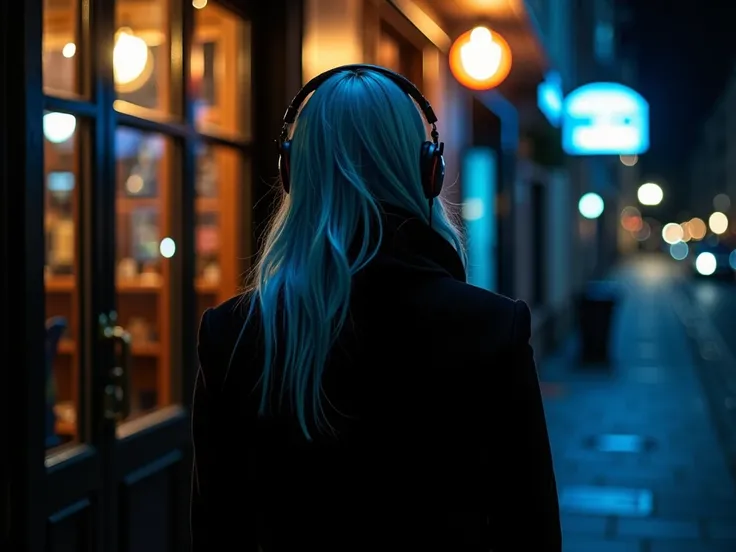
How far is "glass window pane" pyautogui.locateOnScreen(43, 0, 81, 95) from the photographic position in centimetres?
389

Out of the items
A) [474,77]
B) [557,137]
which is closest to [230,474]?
[474,77]

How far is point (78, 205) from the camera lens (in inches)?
153

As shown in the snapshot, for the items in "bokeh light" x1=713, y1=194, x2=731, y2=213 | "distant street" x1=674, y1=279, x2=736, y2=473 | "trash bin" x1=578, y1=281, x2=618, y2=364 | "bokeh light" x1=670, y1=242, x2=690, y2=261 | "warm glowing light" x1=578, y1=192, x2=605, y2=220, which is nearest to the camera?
"distant street" x1=674, y1=279, x2=736, y2=473

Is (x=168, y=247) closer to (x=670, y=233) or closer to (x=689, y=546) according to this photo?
(x=689, y=546)

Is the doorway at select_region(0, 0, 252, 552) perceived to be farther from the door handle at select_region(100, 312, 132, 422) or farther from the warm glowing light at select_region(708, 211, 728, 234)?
the warm glowing light at select_region(708, 211, 728, 234)

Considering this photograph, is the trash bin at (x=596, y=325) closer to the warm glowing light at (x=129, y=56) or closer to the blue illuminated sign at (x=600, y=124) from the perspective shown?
the blue illuminated sign at (x=600, y=124)

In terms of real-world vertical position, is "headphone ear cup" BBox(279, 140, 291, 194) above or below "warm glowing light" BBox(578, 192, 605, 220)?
below

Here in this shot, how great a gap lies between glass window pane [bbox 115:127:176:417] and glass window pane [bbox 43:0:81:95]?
2.24ft

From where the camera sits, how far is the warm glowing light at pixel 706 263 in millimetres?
50719

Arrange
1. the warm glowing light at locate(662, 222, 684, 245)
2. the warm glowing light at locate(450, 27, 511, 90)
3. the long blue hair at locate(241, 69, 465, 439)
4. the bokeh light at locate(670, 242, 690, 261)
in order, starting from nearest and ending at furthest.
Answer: the long blue hair at locate(241, 69, 465, 439), the warm glowing light at locate(450, 27, 511, 90), the bokeh light at locate(670, 242, 690, 261), the warm glowing light at locate(662, 222, 684, 245)

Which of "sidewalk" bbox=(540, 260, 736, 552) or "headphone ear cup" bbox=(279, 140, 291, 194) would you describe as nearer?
"headphone ear cup" bbox=(279, 140, 291, 194)

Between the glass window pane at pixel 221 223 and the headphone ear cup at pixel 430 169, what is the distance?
11.6 ft

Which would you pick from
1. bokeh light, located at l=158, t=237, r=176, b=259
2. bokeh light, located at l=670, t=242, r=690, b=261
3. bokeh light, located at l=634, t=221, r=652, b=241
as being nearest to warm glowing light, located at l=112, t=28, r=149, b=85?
bokeh light, located at l=158, t=237, r=176, b=259

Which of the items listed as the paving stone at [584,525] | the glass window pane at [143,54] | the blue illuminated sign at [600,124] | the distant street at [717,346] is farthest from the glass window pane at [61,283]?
the blue illuminated sign at [600,124]
